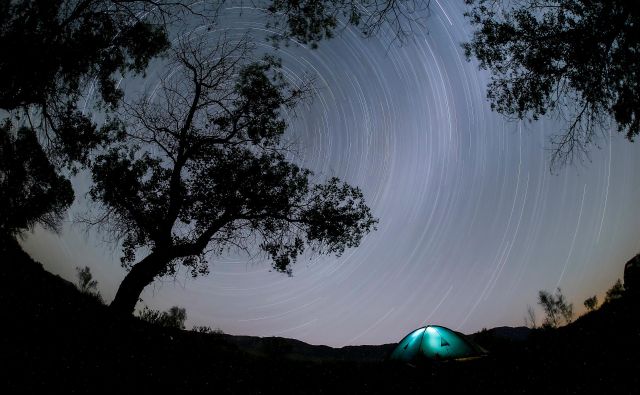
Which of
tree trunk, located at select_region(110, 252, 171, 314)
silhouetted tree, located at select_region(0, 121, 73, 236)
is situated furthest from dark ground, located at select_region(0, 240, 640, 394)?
silhouetted tree, located at select_region(0, 121, 73, 236)

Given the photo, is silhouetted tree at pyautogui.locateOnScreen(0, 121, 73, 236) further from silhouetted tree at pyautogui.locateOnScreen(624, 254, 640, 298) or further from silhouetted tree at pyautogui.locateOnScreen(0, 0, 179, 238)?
silhouetted tree at pyautogui.locateOnScreen(624, 254, 640, 298)

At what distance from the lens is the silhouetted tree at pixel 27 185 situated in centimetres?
1612

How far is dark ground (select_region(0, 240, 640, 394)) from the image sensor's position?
5.07 m

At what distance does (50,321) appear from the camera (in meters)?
6.51

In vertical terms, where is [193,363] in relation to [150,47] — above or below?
below

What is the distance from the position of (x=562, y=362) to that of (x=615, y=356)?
1.05 m

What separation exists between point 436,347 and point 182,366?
27.9 feet

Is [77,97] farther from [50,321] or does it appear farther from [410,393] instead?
[410,393]

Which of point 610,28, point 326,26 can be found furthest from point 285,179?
point 610,28

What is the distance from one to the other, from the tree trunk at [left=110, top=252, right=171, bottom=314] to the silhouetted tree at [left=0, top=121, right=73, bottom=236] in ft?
17.8

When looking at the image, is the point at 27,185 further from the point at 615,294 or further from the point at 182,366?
the point at 615,294

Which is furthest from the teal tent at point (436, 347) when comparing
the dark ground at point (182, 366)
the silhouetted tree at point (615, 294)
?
the silhouetted tree at point (615, 294)

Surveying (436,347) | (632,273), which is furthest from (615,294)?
(436,347)

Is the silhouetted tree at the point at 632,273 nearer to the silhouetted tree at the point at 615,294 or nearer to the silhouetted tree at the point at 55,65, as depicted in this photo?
the silhouetted tree at the point at 615,294
